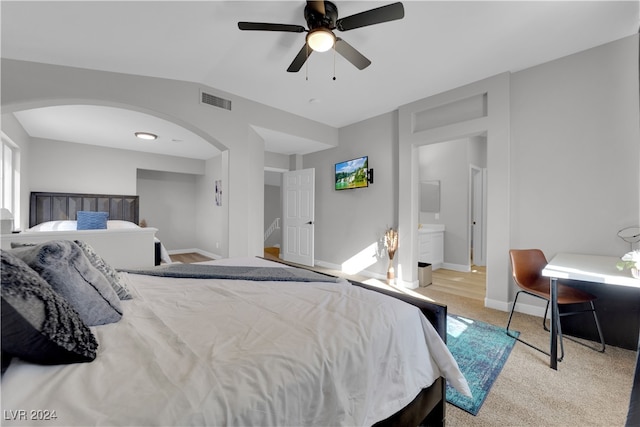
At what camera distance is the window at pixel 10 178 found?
149 inches

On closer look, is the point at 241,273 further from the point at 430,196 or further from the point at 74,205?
the point at 74,205

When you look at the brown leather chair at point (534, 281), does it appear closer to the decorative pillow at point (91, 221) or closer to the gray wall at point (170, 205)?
the decorative pillow at point (91, 221)

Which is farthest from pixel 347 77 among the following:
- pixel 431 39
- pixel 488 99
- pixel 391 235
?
pixel 391 235

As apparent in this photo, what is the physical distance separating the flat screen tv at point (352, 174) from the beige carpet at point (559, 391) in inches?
119

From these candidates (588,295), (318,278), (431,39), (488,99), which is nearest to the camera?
(318,278)

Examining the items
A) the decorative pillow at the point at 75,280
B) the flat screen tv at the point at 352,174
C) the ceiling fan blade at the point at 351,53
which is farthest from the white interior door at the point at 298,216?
the decorative pillow at the point at 75,280

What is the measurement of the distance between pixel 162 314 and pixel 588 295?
3205mm

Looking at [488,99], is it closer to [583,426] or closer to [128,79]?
[583,426]

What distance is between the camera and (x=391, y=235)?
4055mm

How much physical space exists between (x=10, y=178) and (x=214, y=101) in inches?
142

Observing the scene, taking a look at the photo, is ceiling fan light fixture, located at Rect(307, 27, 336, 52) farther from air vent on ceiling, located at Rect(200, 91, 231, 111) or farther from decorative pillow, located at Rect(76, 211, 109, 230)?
decorative pillow, located at Rect(76, 211, 109, 230)

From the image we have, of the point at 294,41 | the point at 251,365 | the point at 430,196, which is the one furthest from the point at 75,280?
the point at 430,196

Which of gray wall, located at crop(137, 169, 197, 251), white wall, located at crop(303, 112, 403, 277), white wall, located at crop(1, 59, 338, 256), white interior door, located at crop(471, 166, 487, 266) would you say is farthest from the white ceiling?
gray wall, located at crop(137, 169, 197, 251)

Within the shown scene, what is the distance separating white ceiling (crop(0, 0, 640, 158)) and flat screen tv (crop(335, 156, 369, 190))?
120cm
